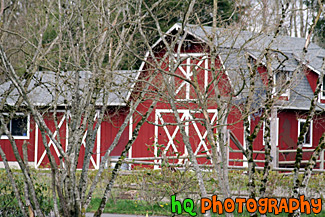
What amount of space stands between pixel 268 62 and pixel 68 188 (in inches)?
133

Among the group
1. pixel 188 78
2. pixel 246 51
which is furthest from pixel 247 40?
pixel 188 78

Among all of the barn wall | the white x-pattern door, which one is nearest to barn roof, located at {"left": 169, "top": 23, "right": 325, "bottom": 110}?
the white x-pattern door

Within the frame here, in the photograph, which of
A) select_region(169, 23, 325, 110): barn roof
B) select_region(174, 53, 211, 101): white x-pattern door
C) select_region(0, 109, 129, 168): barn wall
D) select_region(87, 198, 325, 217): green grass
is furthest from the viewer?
select_region(0, 109, 129, 168): barn wall

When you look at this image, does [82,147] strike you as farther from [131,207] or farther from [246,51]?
[246,51]

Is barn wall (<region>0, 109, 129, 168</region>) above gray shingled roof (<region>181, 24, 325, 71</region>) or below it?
below

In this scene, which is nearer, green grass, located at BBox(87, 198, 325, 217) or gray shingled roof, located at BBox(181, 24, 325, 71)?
gray shingled roof, located at BBox(181, 24, 325, 71)

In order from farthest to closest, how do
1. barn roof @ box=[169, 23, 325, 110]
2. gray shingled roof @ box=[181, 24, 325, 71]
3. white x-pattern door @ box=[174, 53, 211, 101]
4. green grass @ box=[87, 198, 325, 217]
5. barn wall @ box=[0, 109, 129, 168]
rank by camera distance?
barn wall @ box=[0, 109, 129, 168]
green grass @ box=[87, 198, 325, 217]
gray shingled roof @ box=[181, 24, 325, 71]
barn roof @ box=[169, 23, 325, 110]
white x-pattern door @ box=[174, 53, 211, 101]

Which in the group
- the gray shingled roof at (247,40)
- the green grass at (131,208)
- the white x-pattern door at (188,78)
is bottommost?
the green grass at (131,208)

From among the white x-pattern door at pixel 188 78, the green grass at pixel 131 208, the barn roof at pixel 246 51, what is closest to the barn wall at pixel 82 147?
the white x-pattern door at pixel 188 78

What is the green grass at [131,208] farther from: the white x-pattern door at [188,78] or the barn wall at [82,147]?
the barn wall at [82,147]

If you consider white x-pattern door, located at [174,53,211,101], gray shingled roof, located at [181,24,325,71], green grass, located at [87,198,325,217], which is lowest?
green grass, located at [87,198,325,217]

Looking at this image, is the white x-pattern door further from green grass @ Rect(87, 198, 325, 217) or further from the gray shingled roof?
green grass @ Rect(87, 198, 325, 217)

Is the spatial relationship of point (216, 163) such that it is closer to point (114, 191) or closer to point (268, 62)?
point (268, 62)

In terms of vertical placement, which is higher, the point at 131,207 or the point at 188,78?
the point at 188,78
